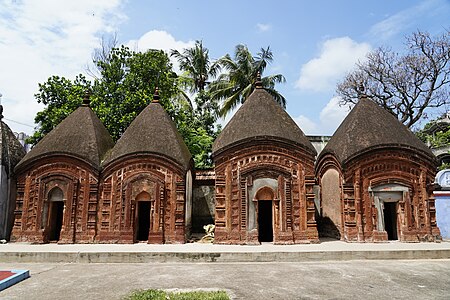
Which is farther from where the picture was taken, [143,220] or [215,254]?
[143,220]

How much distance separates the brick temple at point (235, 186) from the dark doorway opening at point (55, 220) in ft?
0.13

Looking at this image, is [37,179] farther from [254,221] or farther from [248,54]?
[248,54]

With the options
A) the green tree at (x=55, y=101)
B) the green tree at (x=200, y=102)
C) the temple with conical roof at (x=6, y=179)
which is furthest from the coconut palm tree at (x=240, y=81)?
the temple with conical roof at (x=6, y=179)

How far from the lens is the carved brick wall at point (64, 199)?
11789 millimetres

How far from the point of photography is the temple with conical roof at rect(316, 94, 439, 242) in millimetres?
11750

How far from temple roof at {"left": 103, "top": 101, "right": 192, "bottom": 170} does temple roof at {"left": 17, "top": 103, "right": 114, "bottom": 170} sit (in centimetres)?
58

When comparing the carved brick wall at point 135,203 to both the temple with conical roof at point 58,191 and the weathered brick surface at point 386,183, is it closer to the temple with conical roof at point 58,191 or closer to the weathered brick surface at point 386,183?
the temple with conical roof at point 58,191

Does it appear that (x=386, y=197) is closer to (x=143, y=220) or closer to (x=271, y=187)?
(x=271, y=187)

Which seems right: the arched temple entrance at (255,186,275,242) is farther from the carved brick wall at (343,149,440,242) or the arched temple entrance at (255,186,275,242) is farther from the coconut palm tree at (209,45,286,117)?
the coconut palm tree at (209,45,286,117)

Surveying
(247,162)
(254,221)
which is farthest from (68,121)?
(254,221)

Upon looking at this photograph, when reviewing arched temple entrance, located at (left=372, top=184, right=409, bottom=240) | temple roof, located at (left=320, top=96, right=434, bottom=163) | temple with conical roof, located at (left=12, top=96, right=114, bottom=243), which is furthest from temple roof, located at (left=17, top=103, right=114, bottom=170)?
arched temple entrance, located at (left=372, top=184, right=409, bottom=240)

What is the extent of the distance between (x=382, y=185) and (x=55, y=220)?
11.5 metres

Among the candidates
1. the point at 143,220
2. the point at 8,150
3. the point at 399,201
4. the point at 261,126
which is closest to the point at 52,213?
the point at 8,150

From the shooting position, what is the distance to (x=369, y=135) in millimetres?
12383
